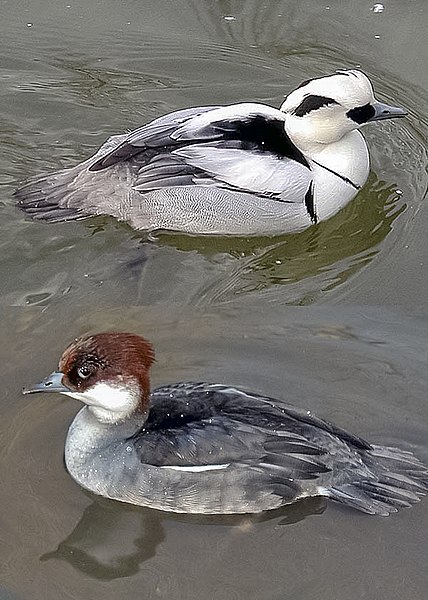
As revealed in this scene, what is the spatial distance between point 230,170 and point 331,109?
2.30 ft

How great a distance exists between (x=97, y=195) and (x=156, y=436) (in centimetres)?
216

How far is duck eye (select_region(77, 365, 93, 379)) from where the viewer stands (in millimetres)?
→ 4355

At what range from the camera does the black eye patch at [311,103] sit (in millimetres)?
6180

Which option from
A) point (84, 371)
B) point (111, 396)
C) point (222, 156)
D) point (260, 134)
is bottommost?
point (111, 396)

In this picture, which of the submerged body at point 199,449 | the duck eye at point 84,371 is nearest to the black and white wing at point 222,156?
the submerged body at point 199,449

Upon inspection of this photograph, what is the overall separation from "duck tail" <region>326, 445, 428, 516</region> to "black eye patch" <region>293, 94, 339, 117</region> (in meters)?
2.28

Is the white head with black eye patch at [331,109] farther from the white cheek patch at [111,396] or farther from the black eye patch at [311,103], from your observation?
the white cheek patch at [111,396]

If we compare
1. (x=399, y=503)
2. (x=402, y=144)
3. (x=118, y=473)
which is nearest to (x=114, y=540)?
(x=118, y=473)

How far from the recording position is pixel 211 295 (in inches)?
234

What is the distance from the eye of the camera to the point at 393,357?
5.47m

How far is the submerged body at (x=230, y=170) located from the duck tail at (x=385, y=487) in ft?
6.27

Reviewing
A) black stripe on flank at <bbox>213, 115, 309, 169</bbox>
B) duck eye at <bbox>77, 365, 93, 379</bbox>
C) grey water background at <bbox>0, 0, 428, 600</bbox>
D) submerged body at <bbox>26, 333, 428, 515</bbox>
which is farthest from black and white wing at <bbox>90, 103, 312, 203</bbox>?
duck eye at <bbox>77, 365, 93, 379</bbox>

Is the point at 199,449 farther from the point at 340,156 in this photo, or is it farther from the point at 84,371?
the point at 340,156

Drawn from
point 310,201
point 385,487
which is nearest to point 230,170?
point 310,201
